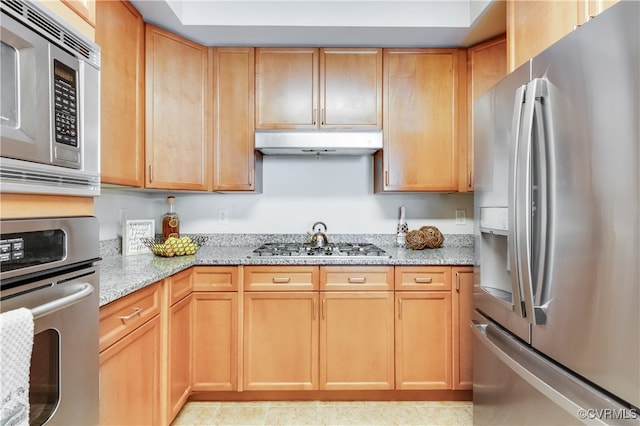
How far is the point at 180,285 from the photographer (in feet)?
5.98

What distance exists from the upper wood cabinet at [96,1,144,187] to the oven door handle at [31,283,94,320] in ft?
3.02

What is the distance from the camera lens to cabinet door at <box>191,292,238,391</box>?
2.00 metres

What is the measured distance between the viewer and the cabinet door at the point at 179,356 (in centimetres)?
171

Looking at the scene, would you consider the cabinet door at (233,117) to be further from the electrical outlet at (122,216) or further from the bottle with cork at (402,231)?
the bottle with cork at (402,231)

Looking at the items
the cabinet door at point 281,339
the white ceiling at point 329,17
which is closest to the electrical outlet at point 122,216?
the cabinet door at point 281,339

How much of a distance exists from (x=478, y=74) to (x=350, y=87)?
2.84 ft

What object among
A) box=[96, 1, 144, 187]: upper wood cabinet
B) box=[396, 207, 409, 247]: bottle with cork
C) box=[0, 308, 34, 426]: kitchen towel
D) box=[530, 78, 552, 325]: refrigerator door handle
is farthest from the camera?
box=[396, 207, 409, 247]: bottle with cork

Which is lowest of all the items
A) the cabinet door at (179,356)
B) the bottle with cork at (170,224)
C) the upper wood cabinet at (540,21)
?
the cabinet door at (179,356)

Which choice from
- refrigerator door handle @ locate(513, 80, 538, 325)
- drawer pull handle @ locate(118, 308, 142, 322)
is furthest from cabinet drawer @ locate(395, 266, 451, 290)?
drawer pull handle @ locate(118, 308, 142, 322)

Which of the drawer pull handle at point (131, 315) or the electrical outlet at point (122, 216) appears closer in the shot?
the drawer pull handle at point (131, 315)

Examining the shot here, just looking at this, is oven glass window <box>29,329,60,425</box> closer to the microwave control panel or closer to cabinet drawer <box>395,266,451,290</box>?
the microwave control panel

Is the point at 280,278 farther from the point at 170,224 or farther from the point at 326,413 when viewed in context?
the point at 170,224

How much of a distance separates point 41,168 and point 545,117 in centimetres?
138

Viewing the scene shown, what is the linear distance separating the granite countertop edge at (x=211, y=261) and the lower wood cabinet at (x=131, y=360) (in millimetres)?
84
